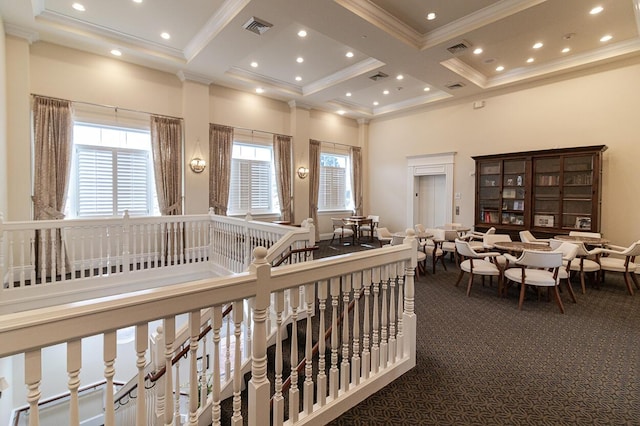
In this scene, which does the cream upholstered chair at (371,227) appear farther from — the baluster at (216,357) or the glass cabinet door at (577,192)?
the baluster at (216,357)

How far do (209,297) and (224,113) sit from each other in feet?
22.8

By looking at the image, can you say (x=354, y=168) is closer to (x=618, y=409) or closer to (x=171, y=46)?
(x=171, y=46)

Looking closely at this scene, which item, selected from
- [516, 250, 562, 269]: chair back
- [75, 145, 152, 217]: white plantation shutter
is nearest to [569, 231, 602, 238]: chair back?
[516, 250, 562, 269]: chair back

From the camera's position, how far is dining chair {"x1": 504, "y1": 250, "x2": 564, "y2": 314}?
375 centimetres

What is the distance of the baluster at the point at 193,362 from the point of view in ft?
4.44

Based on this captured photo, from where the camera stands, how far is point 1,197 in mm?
4645

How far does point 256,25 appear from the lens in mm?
4773

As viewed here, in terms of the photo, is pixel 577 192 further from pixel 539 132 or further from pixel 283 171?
pixel 283 171

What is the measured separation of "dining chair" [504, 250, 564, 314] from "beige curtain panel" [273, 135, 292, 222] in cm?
573

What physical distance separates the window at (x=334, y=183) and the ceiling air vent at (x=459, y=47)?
4832 mm

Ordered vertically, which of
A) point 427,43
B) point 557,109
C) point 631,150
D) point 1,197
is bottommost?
point 1,197

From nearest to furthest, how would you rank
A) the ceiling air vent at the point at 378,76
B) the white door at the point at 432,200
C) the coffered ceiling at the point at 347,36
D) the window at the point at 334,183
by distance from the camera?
1. the coffered ceiling at the point at 347,36
2. the ceiling air vent at the point at 378,76
3. the white door at the point at 432,200
4. the window at the point at 334,183

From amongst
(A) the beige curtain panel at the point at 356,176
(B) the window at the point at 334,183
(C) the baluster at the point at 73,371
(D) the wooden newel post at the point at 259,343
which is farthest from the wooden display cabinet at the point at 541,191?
(C) the baluster at the point at 73,371

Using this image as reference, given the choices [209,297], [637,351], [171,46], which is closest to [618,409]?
[637,351]
